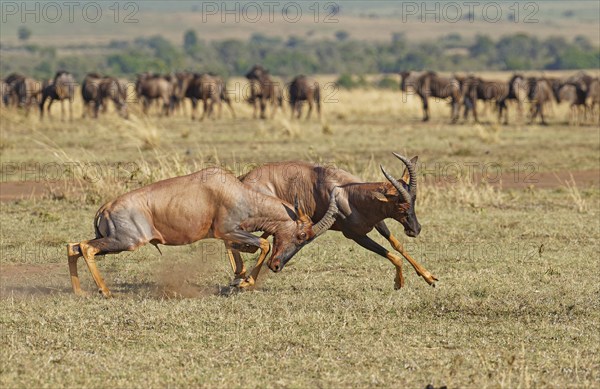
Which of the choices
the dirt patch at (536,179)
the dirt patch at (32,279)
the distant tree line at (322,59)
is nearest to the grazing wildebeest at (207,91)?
the dirt patch at (536,179)

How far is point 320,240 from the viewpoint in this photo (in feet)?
41.6

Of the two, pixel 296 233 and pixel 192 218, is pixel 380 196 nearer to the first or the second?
pixel 296 233

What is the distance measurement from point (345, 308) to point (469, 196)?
6620 millimetres

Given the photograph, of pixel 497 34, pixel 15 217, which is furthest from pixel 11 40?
pixel 15 217

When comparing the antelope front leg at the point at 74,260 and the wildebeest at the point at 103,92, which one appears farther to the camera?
the wildebeest at the point at 103,92

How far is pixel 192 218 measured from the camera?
9539 millimetres

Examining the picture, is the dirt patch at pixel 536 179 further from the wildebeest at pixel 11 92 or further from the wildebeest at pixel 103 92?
the wildebeest at pixel 11 92

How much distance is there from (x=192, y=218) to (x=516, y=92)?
25.4 m

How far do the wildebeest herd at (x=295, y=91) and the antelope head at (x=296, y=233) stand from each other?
2456 centimetres

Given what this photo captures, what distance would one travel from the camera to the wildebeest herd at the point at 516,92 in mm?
33438

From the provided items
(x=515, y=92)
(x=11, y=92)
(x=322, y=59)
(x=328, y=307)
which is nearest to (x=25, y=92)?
(x=11, y=92)

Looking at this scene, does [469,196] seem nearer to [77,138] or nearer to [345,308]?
[345,308]

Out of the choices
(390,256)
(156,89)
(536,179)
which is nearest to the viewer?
(390,256)

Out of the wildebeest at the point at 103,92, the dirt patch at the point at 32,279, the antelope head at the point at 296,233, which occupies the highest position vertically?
the wildebeest at the point at 103,92
